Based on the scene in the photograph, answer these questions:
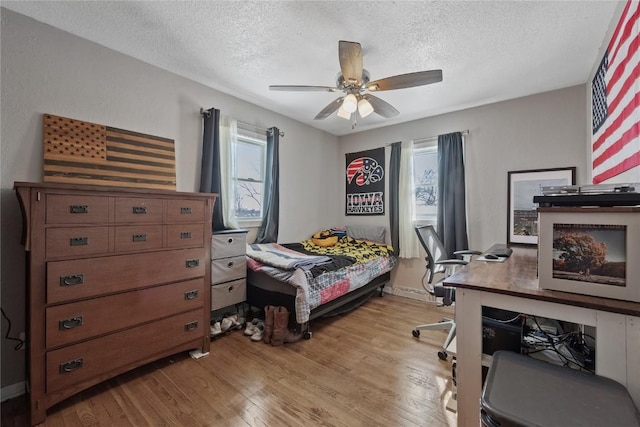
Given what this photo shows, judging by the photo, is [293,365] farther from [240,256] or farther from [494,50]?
[494,50]

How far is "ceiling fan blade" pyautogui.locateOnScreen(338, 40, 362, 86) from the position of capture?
169cm

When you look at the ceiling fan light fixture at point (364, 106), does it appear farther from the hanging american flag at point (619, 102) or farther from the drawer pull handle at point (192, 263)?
the drawer pull handle at point (192, 263)

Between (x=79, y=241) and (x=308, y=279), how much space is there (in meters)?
1.65

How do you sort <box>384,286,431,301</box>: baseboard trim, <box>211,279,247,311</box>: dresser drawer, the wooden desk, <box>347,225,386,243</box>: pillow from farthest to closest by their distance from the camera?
<box>347,225,386,243</box>: pillow < <box>384,286,431,301</box>: baseboard trim < <box>211,279,247,311</box>: dresser drawer < the wooden desk

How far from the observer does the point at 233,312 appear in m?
2.83

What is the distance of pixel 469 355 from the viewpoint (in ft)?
3.67

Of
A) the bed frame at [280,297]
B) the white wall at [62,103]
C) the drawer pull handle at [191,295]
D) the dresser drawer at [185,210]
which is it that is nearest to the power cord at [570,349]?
the bed frame at [280,297]

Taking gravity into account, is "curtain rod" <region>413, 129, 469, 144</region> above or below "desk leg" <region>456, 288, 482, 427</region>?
above

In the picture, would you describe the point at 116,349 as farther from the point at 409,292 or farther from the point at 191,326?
the point at 409,292

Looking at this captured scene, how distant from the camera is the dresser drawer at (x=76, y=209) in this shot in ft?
4.91

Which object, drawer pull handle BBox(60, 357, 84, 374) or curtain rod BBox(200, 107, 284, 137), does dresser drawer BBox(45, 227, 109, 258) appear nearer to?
drawer pull handle BBox(60, 357, 84, 374)

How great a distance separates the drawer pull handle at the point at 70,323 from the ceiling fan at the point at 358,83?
82.2 inches

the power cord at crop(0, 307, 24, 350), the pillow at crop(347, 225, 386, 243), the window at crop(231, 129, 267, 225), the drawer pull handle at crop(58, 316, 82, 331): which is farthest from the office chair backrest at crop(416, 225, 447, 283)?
the power cord at crop(0, 307, 24, 350)

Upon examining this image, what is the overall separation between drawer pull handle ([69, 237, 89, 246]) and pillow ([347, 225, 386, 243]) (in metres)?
3.27
